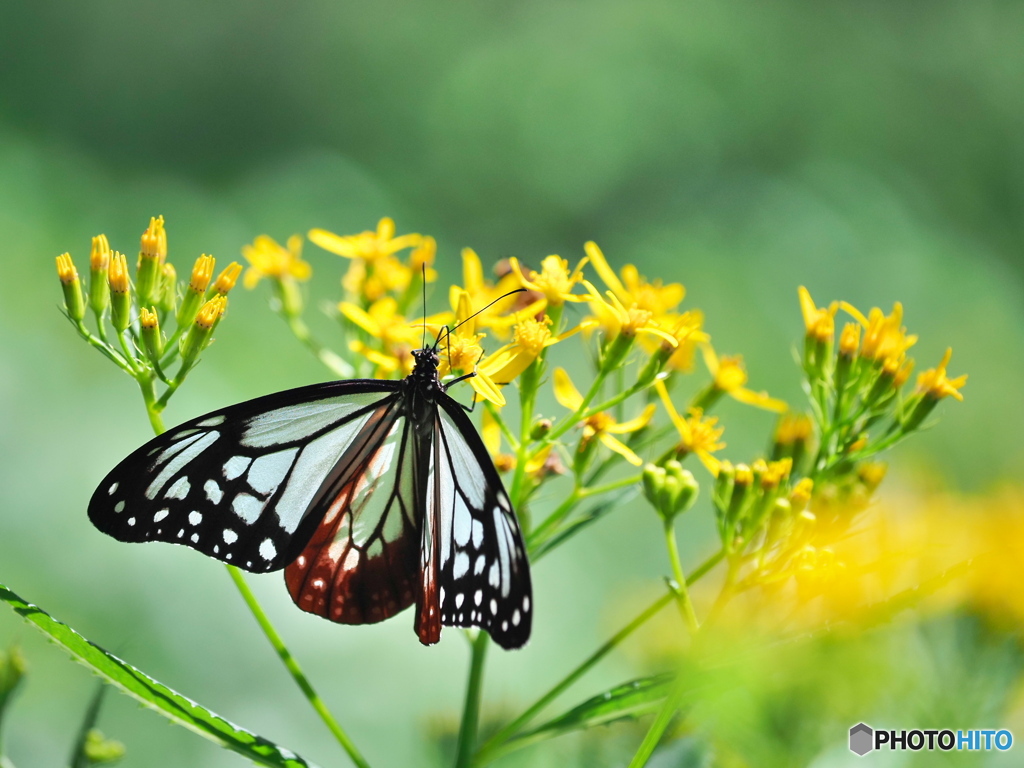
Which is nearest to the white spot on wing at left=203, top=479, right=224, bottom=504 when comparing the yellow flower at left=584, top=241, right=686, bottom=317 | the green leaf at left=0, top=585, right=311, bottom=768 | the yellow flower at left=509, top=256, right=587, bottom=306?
the green leaf at left=0, top=585, right=311, bottom=768

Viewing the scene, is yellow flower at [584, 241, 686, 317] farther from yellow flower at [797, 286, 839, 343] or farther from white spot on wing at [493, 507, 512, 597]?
white spot on wing at [493, 507, 512, 597]

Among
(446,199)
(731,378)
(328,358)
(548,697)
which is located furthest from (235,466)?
(446,199)

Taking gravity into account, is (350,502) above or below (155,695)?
above

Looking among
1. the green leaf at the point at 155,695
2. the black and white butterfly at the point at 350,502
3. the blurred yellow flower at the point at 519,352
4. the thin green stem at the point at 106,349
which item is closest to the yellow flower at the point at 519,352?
the blurred yellow flower at the point at 519,352

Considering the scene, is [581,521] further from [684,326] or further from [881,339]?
[881,339]

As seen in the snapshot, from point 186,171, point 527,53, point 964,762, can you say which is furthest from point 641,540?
point 527,53

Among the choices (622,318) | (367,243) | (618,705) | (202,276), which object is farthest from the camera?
(367,243)
